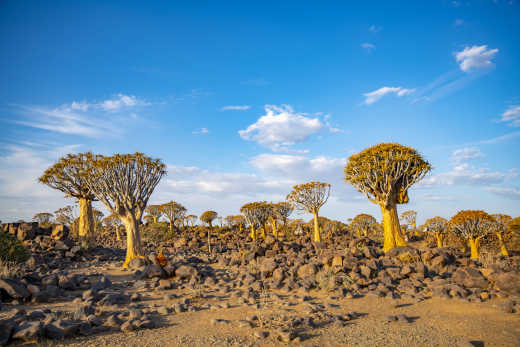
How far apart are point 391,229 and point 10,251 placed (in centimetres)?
1751

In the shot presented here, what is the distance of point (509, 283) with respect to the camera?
7938 mm

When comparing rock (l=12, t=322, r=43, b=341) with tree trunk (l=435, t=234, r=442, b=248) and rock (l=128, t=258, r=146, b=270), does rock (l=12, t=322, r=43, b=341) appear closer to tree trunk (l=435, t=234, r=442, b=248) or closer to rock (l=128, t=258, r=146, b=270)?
rock (l=128, t=258, r=146, b=270)

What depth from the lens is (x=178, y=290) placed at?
9.30m

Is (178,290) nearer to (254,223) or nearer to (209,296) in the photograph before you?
(209,296)

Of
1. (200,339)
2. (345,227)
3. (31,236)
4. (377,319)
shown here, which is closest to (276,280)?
(377,319)

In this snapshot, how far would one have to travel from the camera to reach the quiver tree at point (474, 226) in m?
17.5

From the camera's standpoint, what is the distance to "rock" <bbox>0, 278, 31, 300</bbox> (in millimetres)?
Answer: 7102

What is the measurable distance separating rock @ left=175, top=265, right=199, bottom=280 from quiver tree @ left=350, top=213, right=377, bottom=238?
2625 cm

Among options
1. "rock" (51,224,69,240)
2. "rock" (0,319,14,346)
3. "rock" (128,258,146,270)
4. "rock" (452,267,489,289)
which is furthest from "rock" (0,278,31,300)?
"rock" (51,224,69,240)

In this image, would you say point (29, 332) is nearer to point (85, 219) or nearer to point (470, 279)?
point (470, 279)

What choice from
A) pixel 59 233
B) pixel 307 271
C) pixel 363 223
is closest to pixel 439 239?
pixel 363 223

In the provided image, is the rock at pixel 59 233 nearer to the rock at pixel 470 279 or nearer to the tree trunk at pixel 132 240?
the tree trunk at pixel 132 240

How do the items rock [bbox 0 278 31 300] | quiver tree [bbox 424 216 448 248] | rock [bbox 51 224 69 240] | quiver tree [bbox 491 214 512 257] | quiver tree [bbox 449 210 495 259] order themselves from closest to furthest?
rock [bbox 0 278 31 300] < quiver tree [bbox 449 210 495 259] < quiver tree [bbox 491 214 512 257] < rock [bbox 51 224 69 240] < quiver tree [bbox 424 216 448 248]

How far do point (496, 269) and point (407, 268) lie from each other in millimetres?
2480
